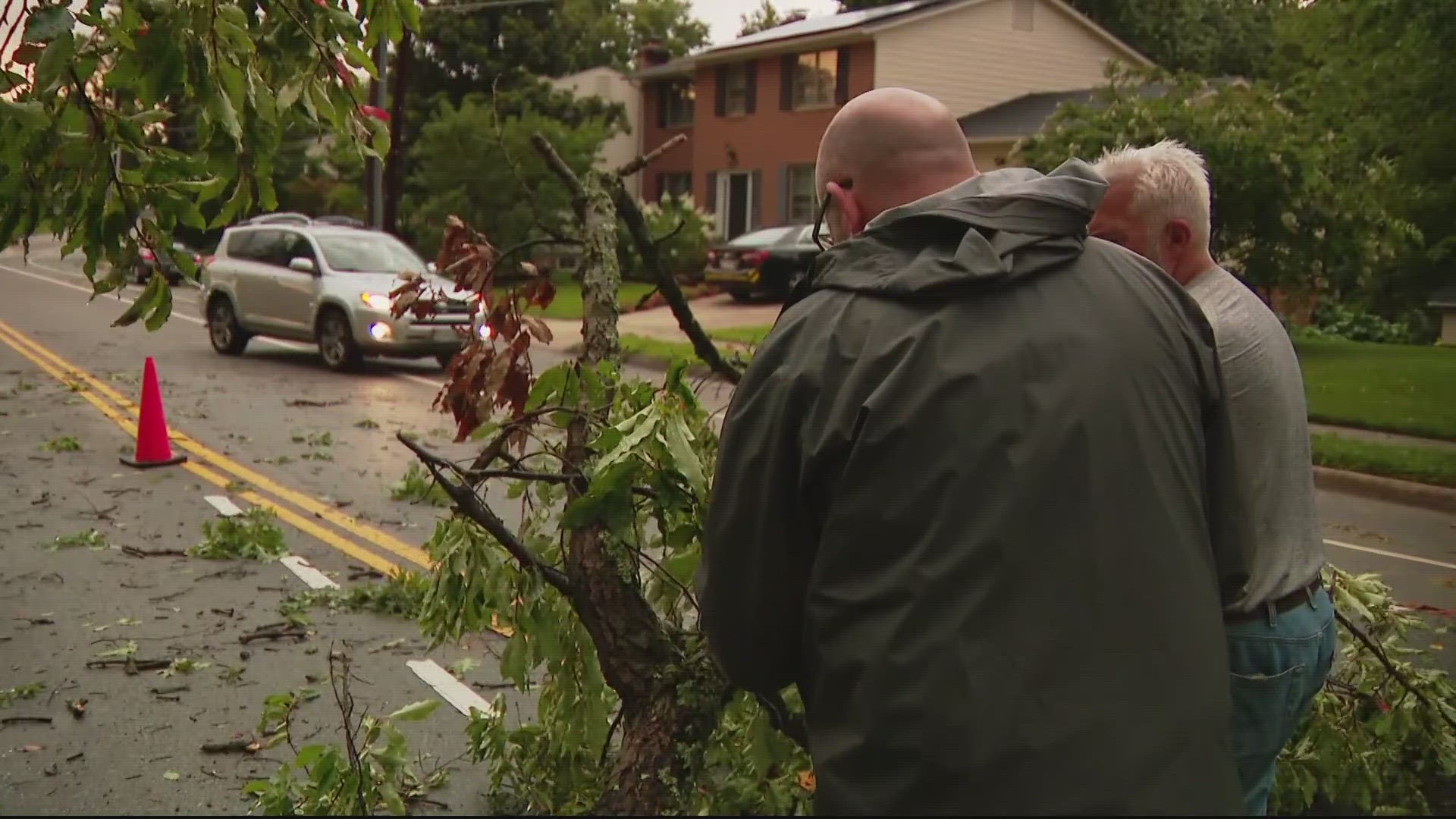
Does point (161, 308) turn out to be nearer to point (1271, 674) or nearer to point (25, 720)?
point (25, 720)

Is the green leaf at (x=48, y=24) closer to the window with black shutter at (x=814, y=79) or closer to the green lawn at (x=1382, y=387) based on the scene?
the green lawn at (x=1382, y=387)

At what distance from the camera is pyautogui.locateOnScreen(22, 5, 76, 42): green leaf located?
119 inches

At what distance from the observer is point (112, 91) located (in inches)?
149

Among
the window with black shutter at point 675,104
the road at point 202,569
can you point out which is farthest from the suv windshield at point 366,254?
the window with black shutter at point 675,104

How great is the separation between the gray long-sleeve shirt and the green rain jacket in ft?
2.74

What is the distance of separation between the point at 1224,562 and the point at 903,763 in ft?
2.94

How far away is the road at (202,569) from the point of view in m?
4.81

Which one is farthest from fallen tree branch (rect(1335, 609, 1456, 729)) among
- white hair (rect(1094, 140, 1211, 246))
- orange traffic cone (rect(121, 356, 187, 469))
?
orange traffic cone (rect(121, 356, 187, 469))

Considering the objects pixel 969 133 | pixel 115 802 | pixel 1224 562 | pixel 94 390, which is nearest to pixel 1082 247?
pixel 1224 562

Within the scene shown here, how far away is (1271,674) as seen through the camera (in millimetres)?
2738

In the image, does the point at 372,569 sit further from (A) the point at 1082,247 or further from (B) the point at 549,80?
(B) the point at 549,80

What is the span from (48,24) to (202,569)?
4.93 metres

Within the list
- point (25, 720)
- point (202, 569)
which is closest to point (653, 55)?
point (202, 569)

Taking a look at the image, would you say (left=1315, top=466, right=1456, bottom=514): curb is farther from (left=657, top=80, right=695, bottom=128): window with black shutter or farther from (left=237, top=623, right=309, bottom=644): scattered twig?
(left=657, top=80, right=695, bottom=128): window with black shutter
